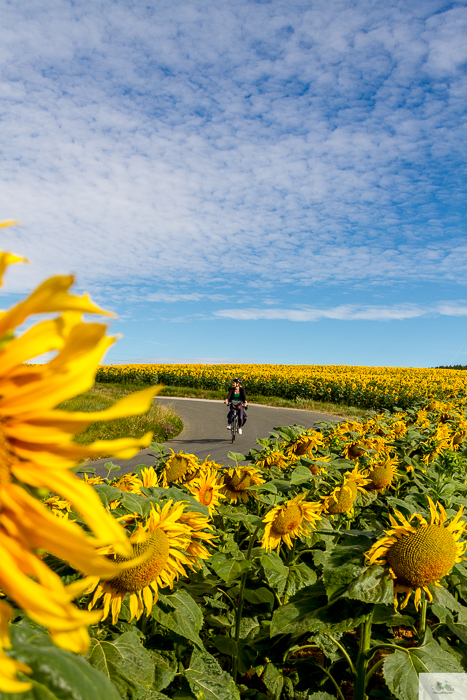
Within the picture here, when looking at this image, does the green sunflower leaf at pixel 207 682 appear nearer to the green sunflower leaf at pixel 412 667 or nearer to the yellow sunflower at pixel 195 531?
the yellow sunflower at pixel 195 531

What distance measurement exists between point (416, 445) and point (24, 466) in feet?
15.0

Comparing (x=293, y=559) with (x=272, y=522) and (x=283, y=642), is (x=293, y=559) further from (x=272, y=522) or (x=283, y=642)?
(x=283, y=642)

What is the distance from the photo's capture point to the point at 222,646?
2223 millimetres

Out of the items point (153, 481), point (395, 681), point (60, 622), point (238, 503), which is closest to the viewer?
point (60, 622)

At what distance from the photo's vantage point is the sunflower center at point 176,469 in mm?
3053

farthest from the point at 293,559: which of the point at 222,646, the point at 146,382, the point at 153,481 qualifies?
the point at 146,382

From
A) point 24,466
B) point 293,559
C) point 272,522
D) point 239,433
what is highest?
point 24,466

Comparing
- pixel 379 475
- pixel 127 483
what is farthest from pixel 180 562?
pixel 379 475

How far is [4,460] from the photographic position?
1.77ft

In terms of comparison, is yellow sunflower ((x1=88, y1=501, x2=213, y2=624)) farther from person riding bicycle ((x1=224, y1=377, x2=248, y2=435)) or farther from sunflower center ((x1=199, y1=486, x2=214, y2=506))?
person riding bicycle ((x1=224, y1=377, x2=248, y2=435))

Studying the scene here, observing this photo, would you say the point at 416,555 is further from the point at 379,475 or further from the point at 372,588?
the point at 379,475

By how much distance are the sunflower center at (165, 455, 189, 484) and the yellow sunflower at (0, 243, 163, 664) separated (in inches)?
101

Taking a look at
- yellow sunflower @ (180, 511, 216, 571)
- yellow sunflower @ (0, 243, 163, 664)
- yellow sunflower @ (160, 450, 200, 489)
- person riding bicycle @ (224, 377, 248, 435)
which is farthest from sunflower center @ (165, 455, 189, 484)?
person riding bicycle @ (224, 377, 248, 435)

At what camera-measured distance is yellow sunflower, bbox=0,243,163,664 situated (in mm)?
498
